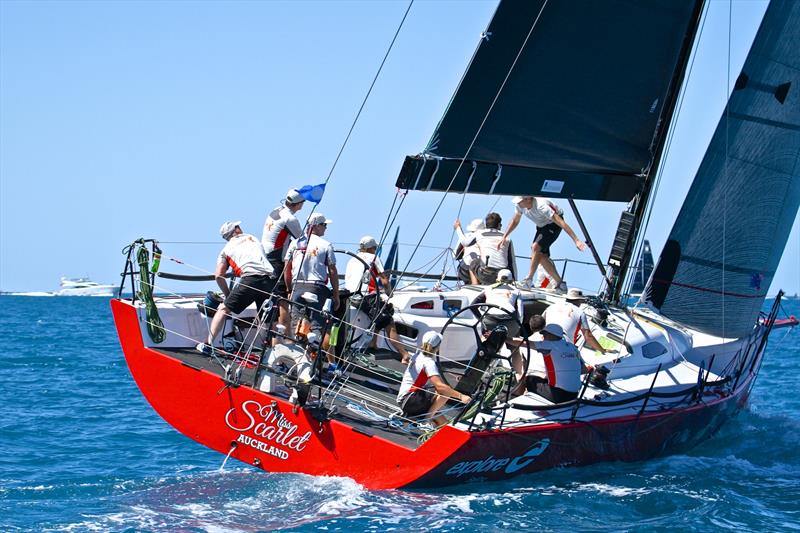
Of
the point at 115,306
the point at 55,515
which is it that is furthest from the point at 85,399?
the point at 55,515

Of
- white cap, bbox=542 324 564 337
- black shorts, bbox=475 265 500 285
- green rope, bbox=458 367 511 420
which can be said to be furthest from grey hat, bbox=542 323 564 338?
black shorts, bbox=475 265 500 285

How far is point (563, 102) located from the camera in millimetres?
10953

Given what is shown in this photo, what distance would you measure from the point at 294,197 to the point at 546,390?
3.25m

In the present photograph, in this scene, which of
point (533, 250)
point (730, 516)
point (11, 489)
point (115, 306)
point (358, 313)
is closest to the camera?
point (730, 516)

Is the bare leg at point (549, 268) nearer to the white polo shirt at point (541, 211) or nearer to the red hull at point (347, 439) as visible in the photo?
the white polo shirt at point (541, 211)

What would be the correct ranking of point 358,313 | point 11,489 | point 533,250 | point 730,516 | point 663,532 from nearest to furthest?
A: point 663,532
point 730,516
point 11,489
point 358,313
point 533,250

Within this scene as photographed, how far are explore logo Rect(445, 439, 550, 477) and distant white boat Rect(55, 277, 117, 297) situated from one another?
112 meters

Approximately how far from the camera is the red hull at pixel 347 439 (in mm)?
8688

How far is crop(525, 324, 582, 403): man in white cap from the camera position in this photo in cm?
950

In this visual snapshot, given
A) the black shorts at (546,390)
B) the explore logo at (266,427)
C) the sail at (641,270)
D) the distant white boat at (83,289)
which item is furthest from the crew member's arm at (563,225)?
the distant white boat at (83,289)

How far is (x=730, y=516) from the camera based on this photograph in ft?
29.0

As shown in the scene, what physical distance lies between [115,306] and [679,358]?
6.20 meters

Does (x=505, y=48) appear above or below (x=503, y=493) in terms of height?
above

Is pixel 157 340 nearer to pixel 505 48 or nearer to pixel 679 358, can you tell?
pixel 505 48
